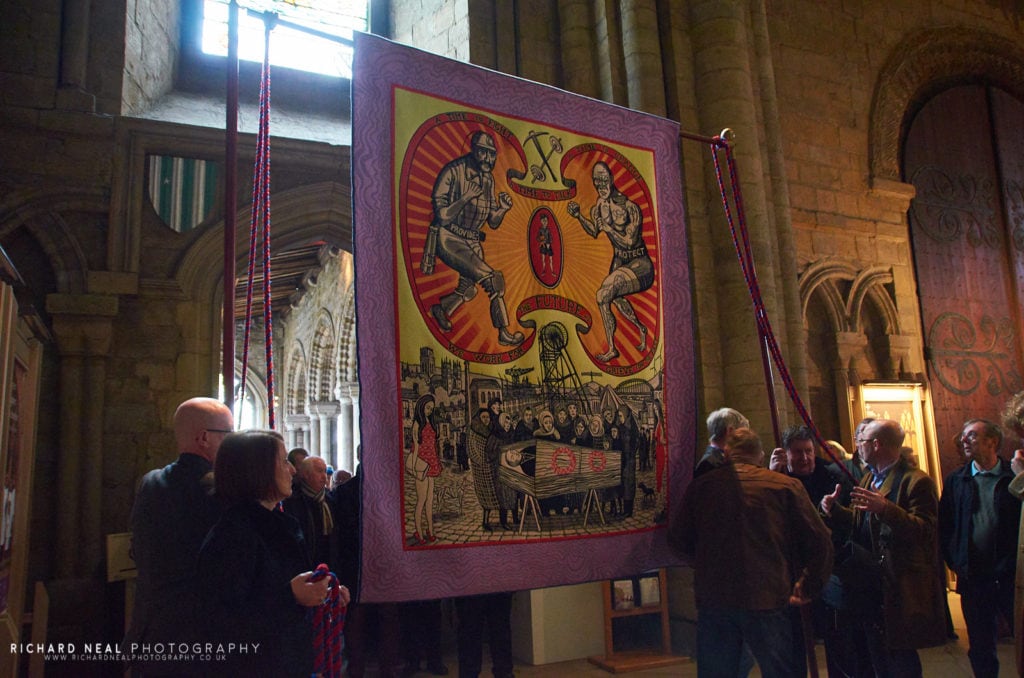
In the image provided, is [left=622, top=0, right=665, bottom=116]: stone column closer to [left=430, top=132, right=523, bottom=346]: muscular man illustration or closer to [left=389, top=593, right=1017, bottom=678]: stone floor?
[left=430, top=132, right=523, bottom=346]: muscular man illustration

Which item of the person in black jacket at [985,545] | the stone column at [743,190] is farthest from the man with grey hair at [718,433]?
the stone column at [743,190]

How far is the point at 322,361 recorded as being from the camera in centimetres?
1200

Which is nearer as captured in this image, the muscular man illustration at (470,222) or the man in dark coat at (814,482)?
the muscular man illustration at (470,222)

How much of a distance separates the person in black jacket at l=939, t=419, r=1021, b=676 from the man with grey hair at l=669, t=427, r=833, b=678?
1.12m

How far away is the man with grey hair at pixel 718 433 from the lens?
2.78 metres

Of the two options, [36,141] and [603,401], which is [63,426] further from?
[603,401]

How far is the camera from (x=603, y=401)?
9.18 feet

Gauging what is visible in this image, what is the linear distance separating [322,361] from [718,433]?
32.3 ft

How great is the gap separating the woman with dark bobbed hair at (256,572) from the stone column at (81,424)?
10.6ft

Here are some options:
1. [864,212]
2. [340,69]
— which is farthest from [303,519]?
[864,212]

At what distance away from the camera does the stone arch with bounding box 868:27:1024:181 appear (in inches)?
277

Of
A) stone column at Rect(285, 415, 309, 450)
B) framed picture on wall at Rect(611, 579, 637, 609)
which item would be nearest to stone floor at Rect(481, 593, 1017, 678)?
framed picture on wall at Rect(611, 579, 637, 609)

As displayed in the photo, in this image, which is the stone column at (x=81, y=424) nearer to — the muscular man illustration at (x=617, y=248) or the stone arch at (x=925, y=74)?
the muscular man illustration at (x=617, y=248)

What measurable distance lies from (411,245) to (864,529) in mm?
2129
